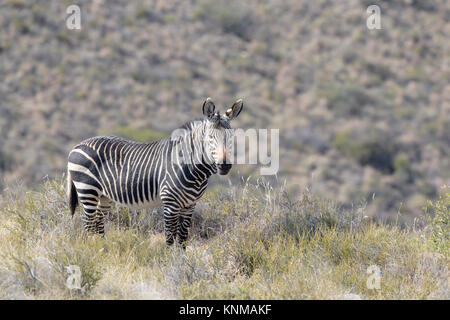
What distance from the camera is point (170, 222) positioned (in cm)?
696

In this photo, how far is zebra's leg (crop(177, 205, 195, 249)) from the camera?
7199 mm

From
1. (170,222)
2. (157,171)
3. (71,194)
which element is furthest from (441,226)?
(71,194)

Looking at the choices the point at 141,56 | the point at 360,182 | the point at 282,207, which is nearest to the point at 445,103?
the point at 360,182

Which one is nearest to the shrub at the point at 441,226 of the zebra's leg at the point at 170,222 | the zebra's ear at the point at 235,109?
the zebra's ear at the point at 235,109

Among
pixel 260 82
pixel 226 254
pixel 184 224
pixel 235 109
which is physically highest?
pixel 260 82

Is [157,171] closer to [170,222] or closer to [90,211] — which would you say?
[170,222]

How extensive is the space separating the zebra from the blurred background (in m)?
16.4

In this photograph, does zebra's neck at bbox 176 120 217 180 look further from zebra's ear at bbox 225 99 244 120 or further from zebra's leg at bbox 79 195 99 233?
zebra's leg at bbox 79 195 99 233

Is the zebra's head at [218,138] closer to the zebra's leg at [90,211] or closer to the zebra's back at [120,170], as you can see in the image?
the zebra's back at [120,170]

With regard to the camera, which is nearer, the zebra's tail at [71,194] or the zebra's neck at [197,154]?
the zebra's neck at [197,154]

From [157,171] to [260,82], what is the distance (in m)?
25.7

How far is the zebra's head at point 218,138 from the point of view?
6.21 meters

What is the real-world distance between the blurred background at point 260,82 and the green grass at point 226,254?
15.6 metres

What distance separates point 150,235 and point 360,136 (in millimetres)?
22765
